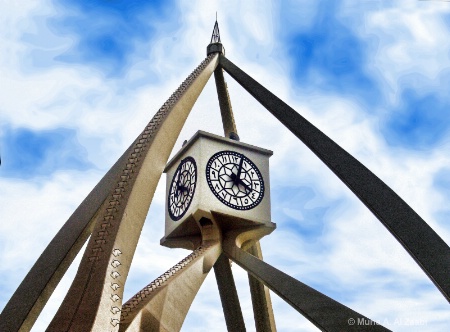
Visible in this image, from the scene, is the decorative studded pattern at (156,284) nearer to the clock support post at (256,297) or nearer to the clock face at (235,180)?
the clock face at (235,180)

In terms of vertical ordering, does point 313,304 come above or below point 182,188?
below

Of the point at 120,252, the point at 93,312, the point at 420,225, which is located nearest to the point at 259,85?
the point at 420,225

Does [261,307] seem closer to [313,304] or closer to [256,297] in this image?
[256,297]

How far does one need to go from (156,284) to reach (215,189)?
3385 mm

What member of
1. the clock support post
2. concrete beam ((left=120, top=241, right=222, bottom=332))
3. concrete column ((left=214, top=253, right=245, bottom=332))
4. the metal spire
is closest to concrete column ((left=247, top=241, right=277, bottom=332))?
the clock support post

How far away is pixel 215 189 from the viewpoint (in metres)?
14.2

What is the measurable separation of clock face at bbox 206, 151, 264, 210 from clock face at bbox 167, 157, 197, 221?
1.34 feet

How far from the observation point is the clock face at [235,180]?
1432cm

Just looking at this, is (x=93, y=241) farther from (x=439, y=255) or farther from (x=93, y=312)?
(x=439, y=255)

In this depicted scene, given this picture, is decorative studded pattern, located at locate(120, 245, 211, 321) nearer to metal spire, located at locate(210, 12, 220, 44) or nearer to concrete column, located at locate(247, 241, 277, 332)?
concrete column, located at locate(247, 241, 277, 332)

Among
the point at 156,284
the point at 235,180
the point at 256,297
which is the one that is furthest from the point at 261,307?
the point at 156,284

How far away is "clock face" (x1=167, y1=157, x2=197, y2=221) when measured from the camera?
1444 cm

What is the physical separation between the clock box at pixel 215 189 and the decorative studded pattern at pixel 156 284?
0.80 m

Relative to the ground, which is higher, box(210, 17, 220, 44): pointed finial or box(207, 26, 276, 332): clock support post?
box(210, 17, 220, 44): pointed finial
